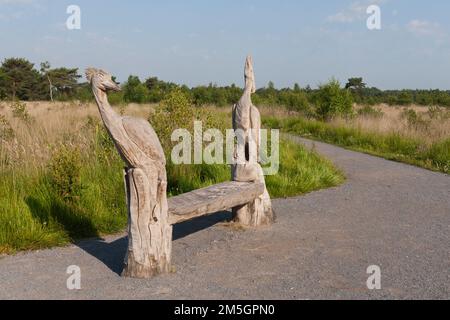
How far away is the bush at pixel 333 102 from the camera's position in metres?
21.1

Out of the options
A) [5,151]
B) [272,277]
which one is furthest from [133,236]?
[5,151]

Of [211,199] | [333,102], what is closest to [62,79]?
[333,102]

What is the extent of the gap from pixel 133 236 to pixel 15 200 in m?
2.32

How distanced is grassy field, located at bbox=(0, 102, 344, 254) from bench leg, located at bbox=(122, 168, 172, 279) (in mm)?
1577

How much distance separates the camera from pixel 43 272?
4.66 m

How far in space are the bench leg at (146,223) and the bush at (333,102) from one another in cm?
1732

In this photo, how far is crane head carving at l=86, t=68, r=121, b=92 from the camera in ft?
13.5

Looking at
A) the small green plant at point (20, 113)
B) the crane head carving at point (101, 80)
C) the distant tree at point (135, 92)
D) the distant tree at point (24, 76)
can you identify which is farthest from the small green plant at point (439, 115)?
the distant tree at point (24, 76)

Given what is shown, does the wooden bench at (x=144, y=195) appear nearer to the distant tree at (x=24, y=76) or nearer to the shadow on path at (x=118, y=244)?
the shadow on path at (x=118, y=244)

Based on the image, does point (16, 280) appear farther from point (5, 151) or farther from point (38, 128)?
point (38, 128)

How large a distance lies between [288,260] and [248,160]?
1.70m

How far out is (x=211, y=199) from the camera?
5.20 m

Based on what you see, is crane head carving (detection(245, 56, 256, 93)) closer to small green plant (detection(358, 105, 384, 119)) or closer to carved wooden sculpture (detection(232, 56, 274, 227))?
carved wooden sculpture (detection(232, 56, 274, 227))

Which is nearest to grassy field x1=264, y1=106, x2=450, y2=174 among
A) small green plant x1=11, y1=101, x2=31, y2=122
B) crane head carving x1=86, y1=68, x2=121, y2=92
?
crane head carving x1=86, y1=68, x2=121, y2=92
